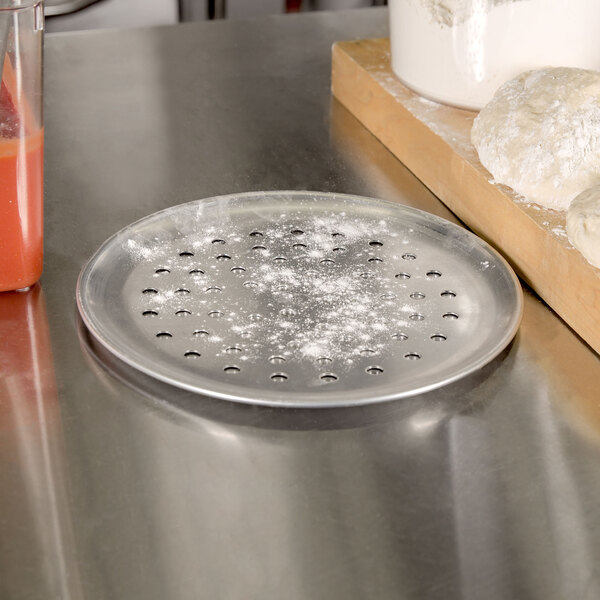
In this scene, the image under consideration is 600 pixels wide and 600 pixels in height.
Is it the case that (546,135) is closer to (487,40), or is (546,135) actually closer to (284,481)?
(487,40)

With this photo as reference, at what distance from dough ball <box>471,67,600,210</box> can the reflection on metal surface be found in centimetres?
37

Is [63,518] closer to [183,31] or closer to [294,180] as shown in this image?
[294,180]

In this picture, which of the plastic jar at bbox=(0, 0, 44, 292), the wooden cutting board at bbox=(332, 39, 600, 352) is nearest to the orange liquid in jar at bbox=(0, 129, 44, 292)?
the plastic jar at bbox=(0, 0, 44, 292)

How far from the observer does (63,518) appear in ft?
1.54

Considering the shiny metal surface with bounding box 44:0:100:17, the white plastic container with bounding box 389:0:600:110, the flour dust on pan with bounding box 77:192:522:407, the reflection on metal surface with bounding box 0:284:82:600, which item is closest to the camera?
the reflection on metal surface with bounding box 0:284:82:600

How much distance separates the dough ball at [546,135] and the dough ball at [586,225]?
49mm

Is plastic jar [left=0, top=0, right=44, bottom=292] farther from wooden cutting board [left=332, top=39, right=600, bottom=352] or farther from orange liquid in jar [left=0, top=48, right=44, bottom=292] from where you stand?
wooden cutting board [left=332, top=39, right=600, bottom=352]

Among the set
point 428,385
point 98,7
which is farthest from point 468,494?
point 98,7

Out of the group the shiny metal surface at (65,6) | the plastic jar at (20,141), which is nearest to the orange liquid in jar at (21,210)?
the plastic jar at (20,141)

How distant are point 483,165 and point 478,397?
26 cm

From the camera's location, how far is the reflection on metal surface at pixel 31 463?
1.43 feet

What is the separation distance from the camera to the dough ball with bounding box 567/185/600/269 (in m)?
0.61

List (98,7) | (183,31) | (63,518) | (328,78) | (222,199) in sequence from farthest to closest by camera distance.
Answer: (98,7) → (183,31) → (328,78) → (222,199) → (63,518)

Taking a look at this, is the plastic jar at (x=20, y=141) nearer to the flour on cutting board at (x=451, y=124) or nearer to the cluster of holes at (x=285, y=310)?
the cluster of holes at (x=285, y=310)
